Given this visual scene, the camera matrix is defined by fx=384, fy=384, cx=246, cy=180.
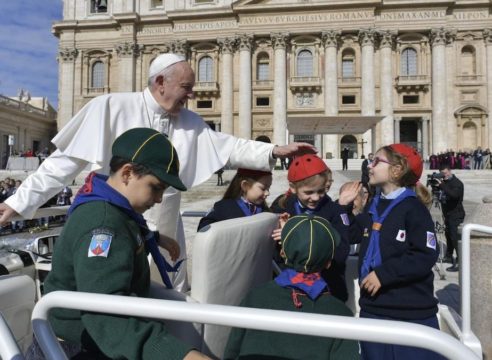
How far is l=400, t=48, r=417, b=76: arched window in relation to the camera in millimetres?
32188

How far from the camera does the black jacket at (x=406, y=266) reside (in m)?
2.26

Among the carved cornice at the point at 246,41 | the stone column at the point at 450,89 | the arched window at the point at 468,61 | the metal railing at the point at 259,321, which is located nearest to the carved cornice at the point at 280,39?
the carved cornice at the point at 246,41

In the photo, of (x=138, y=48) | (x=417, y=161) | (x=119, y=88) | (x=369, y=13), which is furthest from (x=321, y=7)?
(x=417, y=161)

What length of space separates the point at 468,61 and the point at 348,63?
31.5ft

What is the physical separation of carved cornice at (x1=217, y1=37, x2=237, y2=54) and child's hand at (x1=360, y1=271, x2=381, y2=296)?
32931 millimetres

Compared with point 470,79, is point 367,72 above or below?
above

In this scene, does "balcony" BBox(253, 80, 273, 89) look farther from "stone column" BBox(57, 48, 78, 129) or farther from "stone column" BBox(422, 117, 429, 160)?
"stone column" BBox(57, 48, 78, 129)

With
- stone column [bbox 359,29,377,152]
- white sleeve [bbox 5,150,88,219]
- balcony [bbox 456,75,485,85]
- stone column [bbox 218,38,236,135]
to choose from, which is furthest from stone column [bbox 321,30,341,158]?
white sleeve [bbox 5,150,88,219]

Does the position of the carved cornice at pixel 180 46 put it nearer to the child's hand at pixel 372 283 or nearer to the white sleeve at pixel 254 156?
the white sleeve at pixel 254 156

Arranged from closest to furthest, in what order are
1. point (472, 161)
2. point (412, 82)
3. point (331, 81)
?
1. point (472, 161)
2. point (412, 82)
3. point (331, 81)

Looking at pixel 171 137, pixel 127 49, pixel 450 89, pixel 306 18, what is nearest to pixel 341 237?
pixel 171 137

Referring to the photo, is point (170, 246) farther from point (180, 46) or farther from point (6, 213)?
point (180, 46)

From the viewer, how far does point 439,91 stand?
1195 inches

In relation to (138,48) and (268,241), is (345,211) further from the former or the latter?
(138,48)
